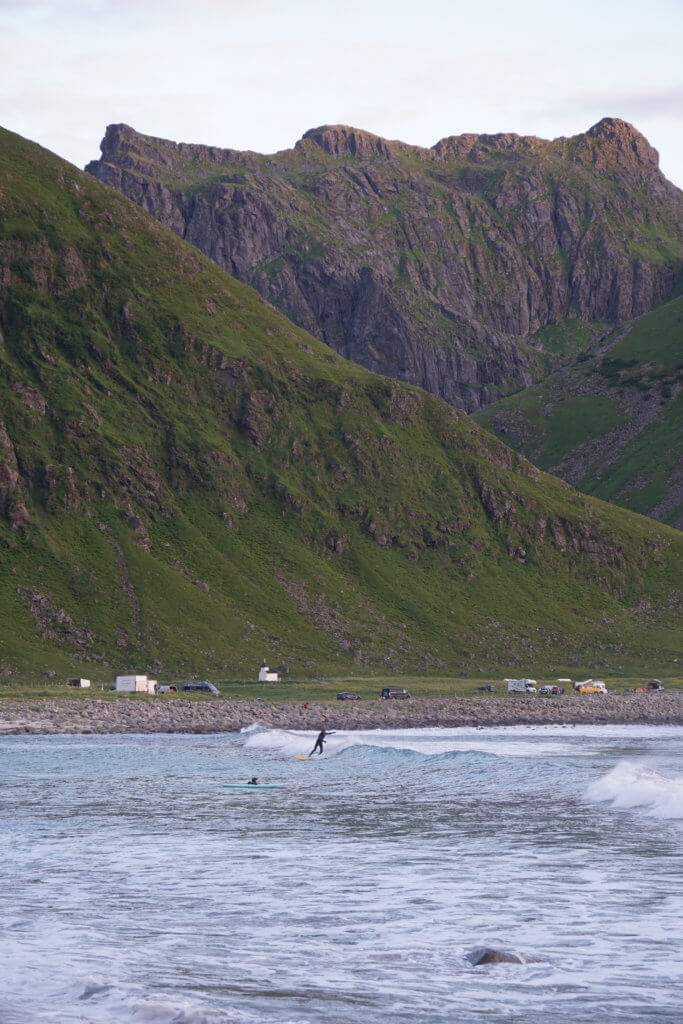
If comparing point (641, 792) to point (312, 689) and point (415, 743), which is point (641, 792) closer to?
point (415, 743)

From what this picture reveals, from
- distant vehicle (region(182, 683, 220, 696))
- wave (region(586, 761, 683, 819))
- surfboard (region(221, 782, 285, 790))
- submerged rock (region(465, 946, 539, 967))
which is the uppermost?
submerged rock (region(465, 946, 539, 967))

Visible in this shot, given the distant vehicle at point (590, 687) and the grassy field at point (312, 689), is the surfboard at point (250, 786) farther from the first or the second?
the distant vehicle at point (590, 687)

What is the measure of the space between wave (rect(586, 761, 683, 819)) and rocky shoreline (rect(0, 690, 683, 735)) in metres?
55.3

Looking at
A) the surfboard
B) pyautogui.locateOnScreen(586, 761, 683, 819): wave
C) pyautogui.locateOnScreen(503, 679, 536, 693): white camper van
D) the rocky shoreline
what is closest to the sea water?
pyautogui.locateOnScreen(586, 761, 683, 819): wave

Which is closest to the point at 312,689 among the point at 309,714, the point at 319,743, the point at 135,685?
the point at 135,685

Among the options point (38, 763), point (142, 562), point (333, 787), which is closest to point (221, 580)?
point (142, 562)

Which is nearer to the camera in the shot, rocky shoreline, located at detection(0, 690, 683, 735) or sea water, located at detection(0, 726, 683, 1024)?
sea water, located at detection(0, 726, 683, 1024)

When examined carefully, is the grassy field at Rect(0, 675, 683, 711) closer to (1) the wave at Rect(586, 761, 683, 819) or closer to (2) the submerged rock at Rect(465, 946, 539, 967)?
(1) the wave at Rect(586, 761, 683, 819)

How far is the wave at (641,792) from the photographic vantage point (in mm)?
→ 42250

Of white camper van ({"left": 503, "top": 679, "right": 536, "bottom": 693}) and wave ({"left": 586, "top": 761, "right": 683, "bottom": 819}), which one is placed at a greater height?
wave ({"left": 586, "top": 761, "right": 683, "bottom": 819})

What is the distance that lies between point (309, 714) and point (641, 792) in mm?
65957

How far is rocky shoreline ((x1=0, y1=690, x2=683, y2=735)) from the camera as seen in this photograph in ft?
330

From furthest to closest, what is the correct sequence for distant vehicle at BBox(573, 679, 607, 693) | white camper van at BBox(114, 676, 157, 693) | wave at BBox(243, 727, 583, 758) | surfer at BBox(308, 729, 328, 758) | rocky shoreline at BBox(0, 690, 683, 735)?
distant vehicle at BBox(573, 679, 607, 693) → white camper van at BBox(114, 676, 157, 693) → rocky shoreline at BBox(0, 690, 683, 735) → wave at BBox(243, 727, 583, 758) → surfer at BBox(308, 729, 328, 758)

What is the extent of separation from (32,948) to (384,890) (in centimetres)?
887
